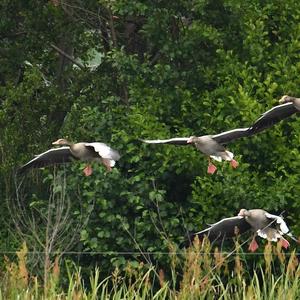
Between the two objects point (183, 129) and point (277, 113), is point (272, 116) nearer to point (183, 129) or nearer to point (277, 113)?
point (277, 113)

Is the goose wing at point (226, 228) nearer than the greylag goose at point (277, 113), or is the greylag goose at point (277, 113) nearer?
the greylag goose at point (277, 113)

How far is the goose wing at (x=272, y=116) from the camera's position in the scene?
7441 mm

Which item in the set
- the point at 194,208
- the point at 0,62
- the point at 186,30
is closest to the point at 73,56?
the point at 0,62

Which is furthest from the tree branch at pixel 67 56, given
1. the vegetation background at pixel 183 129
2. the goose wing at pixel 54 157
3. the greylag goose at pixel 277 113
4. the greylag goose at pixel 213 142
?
the greylag goose at pixel 277 113

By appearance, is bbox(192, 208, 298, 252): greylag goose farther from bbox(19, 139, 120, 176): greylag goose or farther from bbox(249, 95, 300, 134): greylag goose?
bbox(19, 139, 120, 176): greylag goose

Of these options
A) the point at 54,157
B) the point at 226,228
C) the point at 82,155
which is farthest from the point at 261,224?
the point at 54,157

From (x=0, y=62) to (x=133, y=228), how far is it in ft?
13.5

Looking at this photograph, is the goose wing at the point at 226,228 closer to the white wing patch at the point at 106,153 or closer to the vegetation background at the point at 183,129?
the white wing patch at the point at 106,153

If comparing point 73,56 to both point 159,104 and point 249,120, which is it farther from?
point 249,120

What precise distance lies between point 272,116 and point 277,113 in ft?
0.13

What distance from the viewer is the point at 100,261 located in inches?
410

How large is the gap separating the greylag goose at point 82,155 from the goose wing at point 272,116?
3.15 ft

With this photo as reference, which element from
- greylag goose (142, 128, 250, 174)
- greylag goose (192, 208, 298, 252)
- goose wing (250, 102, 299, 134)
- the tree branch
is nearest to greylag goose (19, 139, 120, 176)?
greylag goose (142, 128, 250, 174)

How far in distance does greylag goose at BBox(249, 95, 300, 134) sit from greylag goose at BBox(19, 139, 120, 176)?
0.97 m
